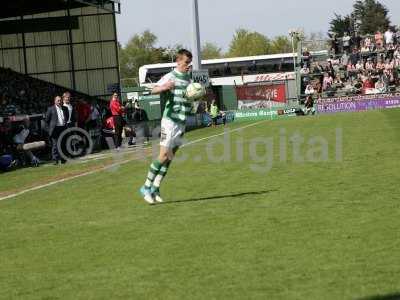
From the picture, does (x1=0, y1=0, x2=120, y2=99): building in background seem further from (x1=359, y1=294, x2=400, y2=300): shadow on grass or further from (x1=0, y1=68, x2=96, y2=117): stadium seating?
(x1=359, y1=294, x2=400, y2=300): shadow on grass

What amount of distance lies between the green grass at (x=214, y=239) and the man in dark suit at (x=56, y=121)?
25.5 feet

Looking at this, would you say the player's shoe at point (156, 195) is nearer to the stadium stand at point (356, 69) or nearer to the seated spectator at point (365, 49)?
the stadium stand at point (356, 69)

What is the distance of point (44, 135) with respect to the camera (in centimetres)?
2550

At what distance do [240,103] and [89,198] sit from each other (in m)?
47.3

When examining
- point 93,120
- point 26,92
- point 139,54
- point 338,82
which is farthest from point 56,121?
point 139,54

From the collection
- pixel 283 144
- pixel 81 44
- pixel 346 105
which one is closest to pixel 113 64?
pixel 81 44

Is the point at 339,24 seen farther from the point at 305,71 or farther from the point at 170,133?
the point at 170,133

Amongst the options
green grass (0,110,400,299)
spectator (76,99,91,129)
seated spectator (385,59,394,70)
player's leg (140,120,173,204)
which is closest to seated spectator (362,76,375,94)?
seated spectator (385,59,394,70)

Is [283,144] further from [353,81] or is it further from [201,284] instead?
[353,81]

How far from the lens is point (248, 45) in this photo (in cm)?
13012

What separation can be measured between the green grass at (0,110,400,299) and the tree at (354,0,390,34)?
106 m

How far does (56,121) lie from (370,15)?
102977 millimetres

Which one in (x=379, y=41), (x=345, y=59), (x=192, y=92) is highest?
(x=379, y=41)

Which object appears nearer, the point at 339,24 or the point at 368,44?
the point at 368,44
